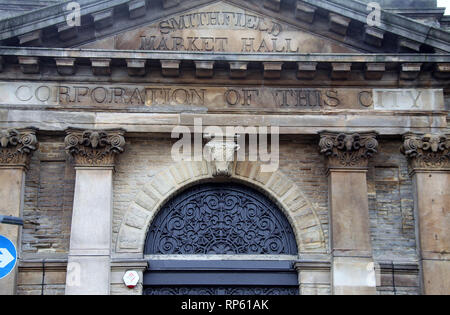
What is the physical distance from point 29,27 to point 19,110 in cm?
165

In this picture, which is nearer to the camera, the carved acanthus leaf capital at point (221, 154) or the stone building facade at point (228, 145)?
the stone building facade at point (228, 145)

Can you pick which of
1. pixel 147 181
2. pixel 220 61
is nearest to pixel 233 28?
pixel 220 61

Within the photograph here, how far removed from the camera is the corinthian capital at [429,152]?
1519cm

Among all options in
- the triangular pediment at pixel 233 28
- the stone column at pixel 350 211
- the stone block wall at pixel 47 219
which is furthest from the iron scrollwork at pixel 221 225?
the triangular pediment at pixel 233 28

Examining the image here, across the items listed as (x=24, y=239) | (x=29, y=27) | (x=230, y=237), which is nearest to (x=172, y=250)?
(x=230, y=237)

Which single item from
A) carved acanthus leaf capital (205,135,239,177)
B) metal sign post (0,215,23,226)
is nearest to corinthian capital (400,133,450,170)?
carved acanthus leaf capital (205,135,239,177)

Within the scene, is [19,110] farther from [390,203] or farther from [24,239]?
[390,203]

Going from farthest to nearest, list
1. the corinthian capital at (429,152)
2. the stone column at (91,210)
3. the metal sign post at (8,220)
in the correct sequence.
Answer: the corinthian capital at (429,152)
the stone column at (91,210)
the metal sign post at (8,220)

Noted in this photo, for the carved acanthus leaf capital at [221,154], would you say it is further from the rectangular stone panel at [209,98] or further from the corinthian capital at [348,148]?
the corinthian capital at [348,148]

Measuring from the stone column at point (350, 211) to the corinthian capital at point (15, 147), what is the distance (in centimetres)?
575

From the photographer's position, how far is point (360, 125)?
15445mm

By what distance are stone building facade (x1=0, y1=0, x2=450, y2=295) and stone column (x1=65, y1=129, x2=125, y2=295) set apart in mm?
40

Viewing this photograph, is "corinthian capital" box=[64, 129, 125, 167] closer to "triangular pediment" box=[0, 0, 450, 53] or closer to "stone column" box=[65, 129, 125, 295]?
"stone column" box=[65, 129, 125, 295]
